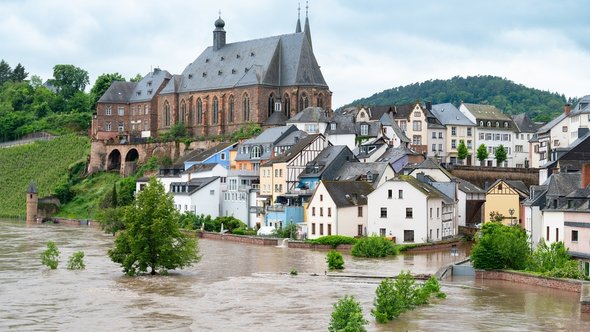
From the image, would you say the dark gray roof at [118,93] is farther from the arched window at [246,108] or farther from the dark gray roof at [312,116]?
the dark gray roof at [312,116]

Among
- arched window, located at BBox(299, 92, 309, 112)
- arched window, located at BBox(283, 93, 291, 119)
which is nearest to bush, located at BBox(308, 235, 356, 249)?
arched window, located at BBox(299, 92, 309, 112)

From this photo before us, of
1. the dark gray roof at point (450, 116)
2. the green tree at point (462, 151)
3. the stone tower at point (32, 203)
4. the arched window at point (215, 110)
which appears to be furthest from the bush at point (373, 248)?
the arched window at point (215, 110)

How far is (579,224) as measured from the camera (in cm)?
5206

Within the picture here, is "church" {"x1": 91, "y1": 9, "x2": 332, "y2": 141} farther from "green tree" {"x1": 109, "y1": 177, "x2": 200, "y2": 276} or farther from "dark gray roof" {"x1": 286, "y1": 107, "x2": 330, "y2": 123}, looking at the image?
"green tree" {"x1": 109, "y1": 177, "x2": 200, "y2": 276}

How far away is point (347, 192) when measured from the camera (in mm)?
74750

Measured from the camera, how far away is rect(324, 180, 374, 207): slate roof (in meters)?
73.6

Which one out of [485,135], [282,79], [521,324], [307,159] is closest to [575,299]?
[521,324]

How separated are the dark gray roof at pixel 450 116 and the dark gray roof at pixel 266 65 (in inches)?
610

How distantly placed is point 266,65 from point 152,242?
205ft

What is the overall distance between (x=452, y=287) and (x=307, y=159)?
3690 centimetres

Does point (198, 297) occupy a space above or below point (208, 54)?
below

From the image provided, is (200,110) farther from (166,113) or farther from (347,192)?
(347,192)

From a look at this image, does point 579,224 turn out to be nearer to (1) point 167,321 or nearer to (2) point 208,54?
(1) point 167,321

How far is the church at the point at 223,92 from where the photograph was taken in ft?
377
